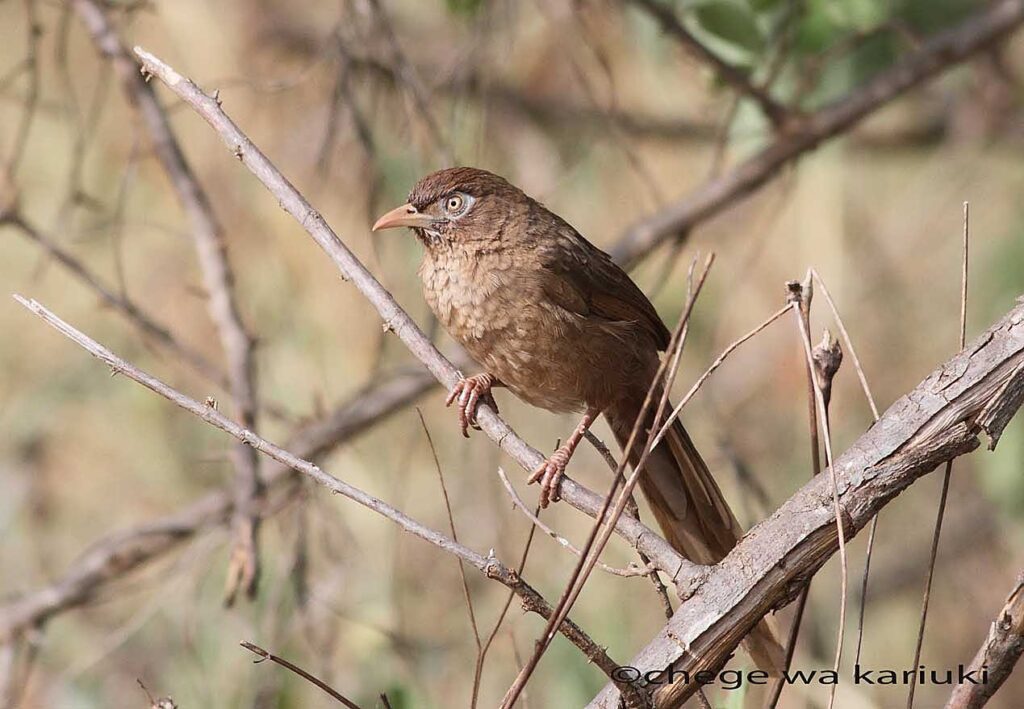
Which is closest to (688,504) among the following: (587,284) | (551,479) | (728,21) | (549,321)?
(551,479)

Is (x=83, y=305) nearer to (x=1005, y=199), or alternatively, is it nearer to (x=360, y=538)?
(x=360, y=538)

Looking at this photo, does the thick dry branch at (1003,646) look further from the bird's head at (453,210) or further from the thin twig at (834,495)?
the bird's head at (453,210)

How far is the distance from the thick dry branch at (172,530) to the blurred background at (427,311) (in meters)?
0.21

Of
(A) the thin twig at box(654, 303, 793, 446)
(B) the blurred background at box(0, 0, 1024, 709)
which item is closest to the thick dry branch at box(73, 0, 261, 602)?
(B) the blurred background at box(0, 0, 1024, 709)

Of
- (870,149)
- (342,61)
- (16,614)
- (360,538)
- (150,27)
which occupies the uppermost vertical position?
(150,27)

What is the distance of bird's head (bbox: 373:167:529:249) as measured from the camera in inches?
162

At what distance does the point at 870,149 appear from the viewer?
748cm

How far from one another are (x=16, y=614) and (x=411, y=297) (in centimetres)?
260

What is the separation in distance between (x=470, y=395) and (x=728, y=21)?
5.69ft

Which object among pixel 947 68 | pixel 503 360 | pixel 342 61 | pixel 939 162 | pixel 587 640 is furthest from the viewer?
pixel 939 162

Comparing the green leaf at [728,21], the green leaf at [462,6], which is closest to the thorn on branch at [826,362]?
the green leaf at [728,21]

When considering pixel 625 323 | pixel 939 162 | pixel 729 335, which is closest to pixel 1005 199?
pixel 939 162

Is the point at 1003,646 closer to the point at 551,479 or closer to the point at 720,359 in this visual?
the point at 720,359

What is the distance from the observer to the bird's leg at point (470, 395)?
130 inches
